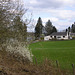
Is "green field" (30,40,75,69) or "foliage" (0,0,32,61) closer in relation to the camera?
"foliage" (0,0,32,61)

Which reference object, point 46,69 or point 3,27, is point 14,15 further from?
point 46,69

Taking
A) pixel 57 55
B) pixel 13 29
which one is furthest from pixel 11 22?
pixel 57 55

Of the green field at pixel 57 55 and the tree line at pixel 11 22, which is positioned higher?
the tree line at pixel 11 22

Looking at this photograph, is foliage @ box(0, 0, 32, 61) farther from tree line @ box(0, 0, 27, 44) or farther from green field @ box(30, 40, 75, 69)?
green field @ box(30, 40, 75, 69)

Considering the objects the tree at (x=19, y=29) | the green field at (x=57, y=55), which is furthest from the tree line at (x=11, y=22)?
the green field at (x=57, y=55)

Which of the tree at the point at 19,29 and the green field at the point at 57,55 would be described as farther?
the green field at the point at 57,55

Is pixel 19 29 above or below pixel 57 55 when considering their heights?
above

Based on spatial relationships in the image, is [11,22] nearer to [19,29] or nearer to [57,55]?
[19,29]

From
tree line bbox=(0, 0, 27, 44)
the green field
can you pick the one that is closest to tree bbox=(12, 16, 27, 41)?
tree line bbox=(0, 0, 27, 44)

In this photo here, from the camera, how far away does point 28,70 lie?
6395 millimetres

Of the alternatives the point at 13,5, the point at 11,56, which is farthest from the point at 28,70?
the point at 13,5

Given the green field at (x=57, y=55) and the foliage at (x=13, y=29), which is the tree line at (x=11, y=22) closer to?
the foliage at (x=13, y=29)

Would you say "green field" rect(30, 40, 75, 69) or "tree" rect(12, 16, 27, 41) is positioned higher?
"tree" rect(12, 16, 27, 41)

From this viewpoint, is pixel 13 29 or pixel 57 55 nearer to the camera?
pixel 13 29
